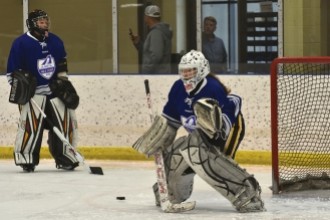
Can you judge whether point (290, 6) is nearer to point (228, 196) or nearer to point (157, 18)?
point (157, 18)

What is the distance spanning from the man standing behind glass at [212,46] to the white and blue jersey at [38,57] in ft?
4.98

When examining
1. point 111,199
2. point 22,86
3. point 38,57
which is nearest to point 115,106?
point 38,57

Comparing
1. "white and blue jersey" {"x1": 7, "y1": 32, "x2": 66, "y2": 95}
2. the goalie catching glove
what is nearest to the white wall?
"white and blue jersey" {"x1": 7, "y1": 32, "x2": 66, "y2": 95}

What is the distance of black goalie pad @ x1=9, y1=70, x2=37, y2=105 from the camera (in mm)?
8805

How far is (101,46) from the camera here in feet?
34.1

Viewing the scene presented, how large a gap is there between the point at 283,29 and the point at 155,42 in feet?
4.06

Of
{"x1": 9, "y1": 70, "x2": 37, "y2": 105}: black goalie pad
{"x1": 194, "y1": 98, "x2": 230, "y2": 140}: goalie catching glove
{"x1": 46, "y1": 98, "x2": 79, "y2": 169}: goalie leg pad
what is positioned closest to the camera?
{"x1": 194, "y1": 98, "x2": 230, "y2": 140}: goalie catching glove

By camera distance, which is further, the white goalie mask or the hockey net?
the hockey net

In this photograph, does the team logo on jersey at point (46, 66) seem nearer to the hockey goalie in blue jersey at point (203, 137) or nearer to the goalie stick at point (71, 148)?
the goalie stick at point (71, 148)

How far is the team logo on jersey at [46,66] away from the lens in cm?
898

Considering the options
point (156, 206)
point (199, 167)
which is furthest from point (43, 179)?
point (199, 167)

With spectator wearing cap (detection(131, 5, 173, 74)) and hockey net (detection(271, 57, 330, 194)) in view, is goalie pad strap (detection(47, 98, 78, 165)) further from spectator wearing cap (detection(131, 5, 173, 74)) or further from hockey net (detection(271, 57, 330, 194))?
hockey net (detection(271, 57, 330, 194))

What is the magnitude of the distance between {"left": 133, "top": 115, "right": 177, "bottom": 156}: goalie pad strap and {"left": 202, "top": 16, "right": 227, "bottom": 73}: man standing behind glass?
332 cm

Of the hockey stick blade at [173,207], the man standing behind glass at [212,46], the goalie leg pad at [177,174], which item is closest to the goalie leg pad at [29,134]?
the man standing behind glass at [212,46]
